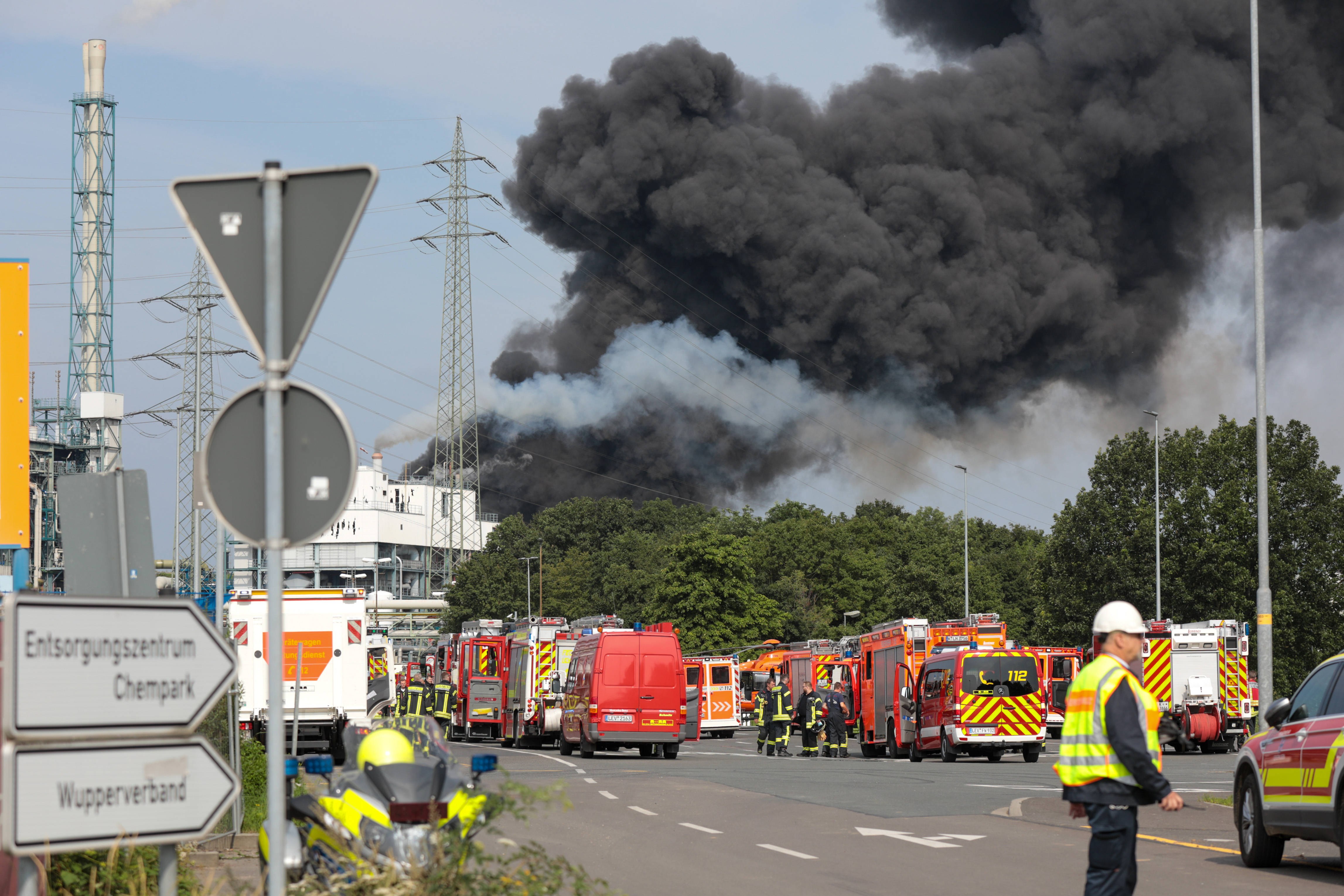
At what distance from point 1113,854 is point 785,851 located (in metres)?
6.80

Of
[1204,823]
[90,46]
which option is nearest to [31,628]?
[1204,823]

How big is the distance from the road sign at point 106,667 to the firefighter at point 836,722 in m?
26.7

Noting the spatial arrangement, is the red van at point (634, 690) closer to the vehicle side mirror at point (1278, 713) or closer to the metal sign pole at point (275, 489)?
the vehicle side mirror at point (1278, 713)

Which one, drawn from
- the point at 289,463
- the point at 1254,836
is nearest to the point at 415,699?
the point at 1254,836

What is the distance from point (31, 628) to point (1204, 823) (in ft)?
44.3

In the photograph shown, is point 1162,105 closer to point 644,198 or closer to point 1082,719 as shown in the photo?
point 644,198

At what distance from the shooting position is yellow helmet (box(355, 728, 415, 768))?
295 inches

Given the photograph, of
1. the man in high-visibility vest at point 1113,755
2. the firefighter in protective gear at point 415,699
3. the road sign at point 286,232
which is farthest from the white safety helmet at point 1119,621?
the firefighter in protective gear at point 415,699

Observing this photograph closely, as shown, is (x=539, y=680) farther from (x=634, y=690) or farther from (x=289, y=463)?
(x=289, y=463)

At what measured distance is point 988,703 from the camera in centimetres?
2959

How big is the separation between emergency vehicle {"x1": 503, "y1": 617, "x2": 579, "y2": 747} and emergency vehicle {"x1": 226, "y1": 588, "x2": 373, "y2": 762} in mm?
7742

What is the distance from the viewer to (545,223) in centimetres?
10181

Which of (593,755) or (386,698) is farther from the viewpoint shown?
(593,755)

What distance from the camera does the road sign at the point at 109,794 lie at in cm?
455
